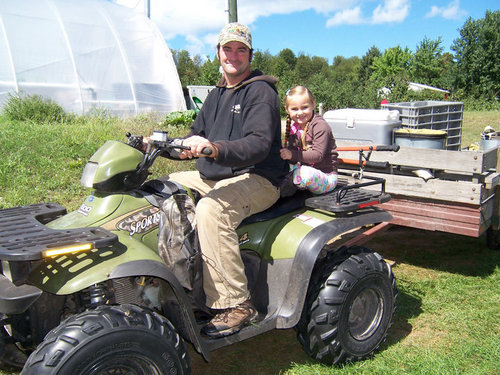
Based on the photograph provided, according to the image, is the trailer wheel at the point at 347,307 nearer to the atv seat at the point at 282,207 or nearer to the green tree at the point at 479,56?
the atv seat at the point at 282,207

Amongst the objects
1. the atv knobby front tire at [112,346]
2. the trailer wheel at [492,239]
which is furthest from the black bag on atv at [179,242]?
the trailer wheel at [492,239]

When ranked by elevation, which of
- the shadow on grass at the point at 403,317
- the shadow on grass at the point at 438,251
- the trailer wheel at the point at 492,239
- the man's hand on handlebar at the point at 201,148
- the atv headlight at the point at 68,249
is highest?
the man's hand on handlebar at the point at 201,148

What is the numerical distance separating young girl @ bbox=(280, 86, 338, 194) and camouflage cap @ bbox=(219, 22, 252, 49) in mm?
745

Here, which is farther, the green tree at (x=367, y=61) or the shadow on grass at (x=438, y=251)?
the green tree at (x=367, y=61)

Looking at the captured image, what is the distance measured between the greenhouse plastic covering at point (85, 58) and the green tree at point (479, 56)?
87.0ft

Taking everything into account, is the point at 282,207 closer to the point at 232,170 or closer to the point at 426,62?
the point at 232,170

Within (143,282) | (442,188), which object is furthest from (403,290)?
(143,282)

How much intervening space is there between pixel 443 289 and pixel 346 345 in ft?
5.72

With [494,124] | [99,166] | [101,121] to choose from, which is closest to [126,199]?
[99,166]

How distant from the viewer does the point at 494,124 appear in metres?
15.2

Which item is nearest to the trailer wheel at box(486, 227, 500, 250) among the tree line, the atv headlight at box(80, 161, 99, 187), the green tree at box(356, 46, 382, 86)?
the atv headlight at box(80, 161, 99, 187)

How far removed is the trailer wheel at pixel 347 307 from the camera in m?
2.88

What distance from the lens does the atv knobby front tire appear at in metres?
1.99

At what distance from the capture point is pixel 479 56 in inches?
1310
